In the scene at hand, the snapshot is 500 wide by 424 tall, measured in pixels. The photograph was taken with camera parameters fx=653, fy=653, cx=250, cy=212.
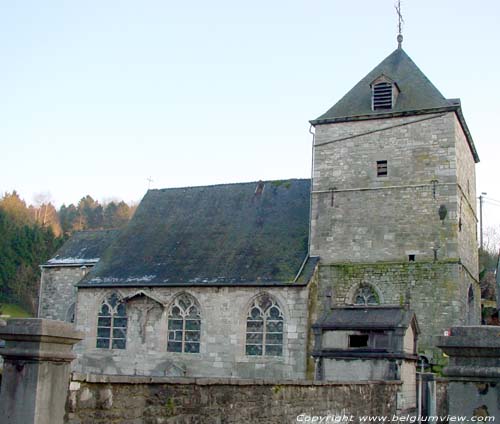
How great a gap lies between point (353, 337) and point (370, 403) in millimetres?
3613

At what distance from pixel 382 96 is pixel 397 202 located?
Result: 4.11 m

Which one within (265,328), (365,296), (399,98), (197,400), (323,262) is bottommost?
(197,400)

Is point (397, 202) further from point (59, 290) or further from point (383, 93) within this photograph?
point (59, 290)

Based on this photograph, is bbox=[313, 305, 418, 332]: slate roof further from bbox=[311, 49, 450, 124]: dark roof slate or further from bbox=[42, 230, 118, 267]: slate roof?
bbox=[42, 230, 118, 267]: slate roof

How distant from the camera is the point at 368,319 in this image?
53.9 feet

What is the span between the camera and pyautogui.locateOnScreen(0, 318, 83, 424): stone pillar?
5625 mm

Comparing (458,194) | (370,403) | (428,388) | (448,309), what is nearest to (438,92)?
(458,194)

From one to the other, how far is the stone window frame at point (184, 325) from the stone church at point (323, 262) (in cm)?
4

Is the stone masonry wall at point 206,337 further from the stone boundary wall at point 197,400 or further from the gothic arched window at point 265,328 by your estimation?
the stone boundary wall at point 197,400

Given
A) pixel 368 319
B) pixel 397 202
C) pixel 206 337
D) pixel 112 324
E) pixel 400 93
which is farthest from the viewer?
pixel 112 324

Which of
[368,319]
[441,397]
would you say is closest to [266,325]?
[368,319]

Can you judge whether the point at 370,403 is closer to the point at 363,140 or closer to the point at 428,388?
the point at 428,388

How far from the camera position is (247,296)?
23234 millimetres

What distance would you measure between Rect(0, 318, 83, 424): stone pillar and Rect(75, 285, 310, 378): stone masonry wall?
661 inches
